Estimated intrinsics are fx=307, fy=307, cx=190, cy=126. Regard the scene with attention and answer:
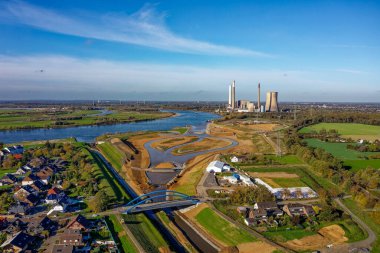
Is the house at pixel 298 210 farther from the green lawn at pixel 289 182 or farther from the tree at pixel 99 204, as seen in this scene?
the tree at pixel 99 204

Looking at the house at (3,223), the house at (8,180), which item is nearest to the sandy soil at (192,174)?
the house at (3,223)

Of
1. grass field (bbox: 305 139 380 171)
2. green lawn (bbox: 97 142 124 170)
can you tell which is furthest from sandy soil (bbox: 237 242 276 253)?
green lawn (bbox: 97 142 124 170)

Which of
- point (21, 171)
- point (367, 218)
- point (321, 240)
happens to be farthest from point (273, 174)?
point (21, 171)

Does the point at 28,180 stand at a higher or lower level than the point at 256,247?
higher

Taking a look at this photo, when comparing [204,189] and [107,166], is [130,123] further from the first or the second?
[204,189]

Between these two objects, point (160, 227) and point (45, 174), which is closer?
point (160, 227)

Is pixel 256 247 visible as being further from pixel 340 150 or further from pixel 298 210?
pixel 340 150
